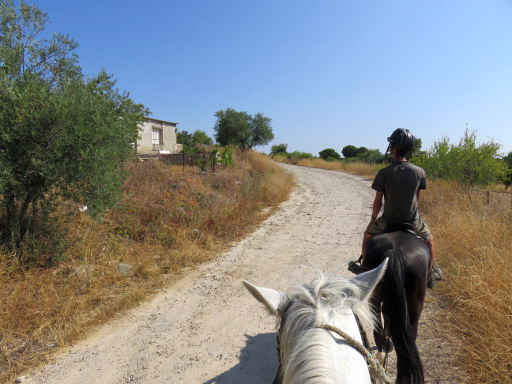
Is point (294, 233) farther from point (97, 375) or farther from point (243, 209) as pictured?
point (97, 375)

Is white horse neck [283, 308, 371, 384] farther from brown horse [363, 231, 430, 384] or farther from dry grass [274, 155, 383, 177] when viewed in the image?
dry grass [274, 155, 383, 177]

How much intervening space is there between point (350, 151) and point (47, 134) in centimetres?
6465

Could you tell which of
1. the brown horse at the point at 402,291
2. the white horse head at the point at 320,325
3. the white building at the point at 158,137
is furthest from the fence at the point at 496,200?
the white building at the point at 158,137

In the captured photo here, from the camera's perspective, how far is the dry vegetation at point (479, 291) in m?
2.57

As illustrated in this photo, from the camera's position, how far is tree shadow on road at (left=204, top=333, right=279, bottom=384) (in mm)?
2664

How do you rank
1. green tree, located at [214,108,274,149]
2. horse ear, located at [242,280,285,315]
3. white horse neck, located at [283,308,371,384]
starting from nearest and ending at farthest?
1. white horse neck, located at [283,308,371,384]
2. horse ear, located at [242,280,285,315]
3. green tree, located at [214,108,274,149]

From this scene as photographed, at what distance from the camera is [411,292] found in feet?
6.84

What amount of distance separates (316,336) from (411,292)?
1.39 m

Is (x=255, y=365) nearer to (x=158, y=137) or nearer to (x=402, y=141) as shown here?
(x=402, y=141)

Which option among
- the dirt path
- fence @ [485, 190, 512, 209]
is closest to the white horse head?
the dirt path

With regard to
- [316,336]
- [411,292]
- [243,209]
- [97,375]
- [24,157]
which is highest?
[24,157]

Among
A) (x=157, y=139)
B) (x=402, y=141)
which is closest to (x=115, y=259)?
(x=402, y=141)

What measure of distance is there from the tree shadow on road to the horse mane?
5.49 ft

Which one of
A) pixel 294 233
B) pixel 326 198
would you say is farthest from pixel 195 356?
pixel 326 198
